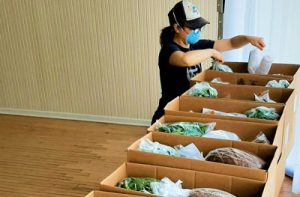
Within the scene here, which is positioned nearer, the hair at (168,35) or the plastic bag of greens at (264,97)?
the plastic bag of greens at (264,97)

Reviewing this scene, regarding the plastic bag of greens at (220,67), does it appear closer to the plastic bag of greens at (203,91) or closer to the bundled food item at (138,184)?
the plastic bag of greens at (203,91)

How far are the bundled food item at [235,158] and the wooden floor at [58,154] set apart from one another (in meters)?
1.53

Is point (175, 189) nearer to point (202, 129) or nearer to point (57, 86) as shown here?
point (202, 129)

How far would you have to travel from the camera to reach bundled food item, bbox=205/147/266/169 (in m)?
1.02

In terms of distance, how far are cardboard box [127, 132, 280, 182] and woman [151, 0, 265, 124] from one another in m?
0.58

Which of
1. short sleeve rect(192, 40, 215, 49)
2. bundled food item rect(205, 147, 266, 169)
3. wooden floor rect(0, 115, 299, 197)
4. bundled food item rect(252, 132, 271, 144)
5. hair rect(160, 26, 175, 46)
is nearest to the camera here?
bundled food item rect(205, 147, 266, 169)

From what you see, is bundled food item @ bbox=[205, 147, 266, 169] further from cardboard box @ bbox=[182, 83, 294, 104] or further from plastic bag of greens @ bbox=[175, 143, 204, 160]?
cardboard box @ bbox=[182, 83, 294, 104]

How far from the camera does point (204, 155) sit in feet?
3.77

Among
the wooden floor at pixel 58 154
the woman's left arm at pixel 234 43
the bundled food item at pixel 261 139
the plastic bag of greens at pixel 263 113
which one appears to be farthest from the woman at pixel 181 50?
the wooden floor at pixel 58 154

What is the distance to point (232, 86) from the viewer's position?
5.09 ft

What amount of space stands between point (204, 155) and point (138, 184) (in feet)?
0.90

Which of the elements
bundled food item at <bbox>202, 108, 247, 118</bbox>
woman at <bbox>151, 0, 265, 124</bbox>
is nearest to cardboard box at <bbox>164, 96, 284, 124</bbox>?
bundled food item at <bbox>202, 108, 247, 118</bbox>

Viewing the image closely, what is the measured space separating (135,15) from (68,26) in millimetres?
695

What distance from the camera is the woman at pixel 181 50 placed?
67.5 inches
